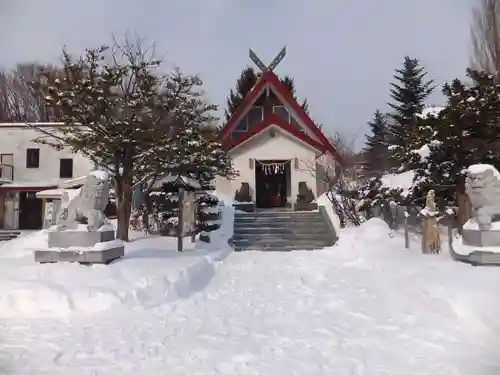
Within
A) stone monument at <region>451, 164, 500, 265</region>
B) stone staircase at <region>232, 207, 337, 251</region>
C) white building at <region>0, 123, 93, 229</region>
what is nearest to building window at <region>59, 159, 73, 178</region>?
white building at <region>0, 123, 93, 229</region>

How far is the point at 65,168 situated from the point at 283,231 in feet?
49.5

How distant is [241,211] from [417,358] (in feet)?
44.5

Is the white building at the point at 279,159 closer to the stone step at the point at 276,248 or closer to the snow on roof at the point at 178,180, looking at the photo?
the snow on roof at the point at 178,180

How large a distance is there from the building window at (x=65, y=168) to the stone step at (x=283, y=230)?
43.7 ft

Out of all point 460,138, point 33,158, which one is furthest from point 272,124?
point 33,158

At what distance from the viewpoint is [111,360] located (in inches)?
150

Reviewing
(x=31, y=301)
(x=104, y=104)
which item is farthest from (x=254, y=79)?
(x=31, y=301)

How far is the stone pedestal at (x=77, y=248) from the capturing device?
714 cm

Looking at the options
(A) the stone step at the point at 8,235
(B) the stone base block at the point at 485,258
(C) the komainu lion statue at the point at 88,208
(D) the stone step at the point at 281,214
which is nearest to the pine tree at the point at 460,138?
(B) the stone base block at the point at 485,258

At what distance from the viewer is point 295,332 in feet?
15.6

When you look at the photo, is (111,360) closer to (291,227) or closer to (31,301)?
(31,301)

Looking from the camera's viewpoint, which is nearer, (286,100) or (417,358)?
(417,358)

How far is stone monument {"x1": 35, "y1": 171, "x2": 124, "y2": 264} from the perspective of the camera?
7.18 meters

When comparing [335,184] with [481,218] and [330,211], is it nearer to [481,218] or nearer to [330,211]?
[330,211]
